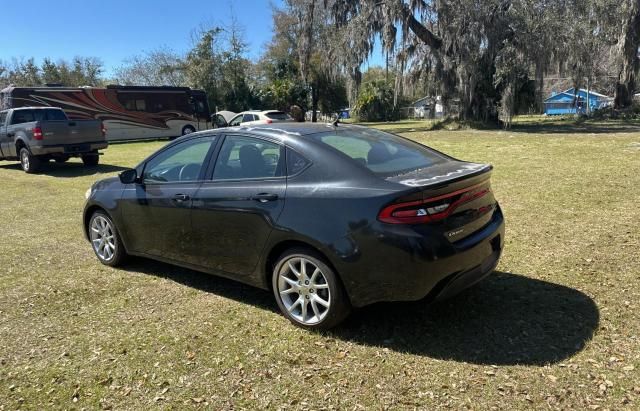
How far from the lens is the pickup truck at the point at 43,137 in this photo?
13312 mm

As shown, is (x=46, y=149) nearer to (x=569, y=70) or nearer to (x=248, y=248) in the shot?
(x=248, y=248)

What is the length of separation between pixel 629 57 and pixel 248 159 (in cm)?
2857

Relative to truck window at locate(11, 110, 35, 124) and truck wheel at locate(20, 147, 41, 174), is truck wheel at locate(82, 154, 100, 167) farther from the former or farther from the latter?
truck window at locate(11, 110, 35, 124)

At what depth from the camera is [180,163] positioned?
15.4 feet

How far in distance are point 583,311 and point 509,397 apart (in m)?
1.40

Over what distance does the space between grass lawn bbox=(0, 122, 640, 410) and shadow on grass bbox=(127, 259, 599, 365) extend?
0.01 m

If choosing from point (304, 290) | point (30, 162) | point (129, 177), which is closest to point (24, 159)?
point (30, 162)

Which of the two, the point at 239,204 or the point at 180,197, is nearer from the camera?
the point at 239,204

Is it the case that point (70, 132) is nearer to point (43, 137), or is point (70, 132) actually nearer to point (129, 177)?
point (43, 137)

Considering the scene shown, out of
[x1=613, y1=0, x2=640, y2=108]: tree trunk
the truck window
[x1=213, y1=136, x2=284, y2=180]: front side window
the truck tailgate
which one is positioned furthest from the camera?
[x1=613, y1=0, x2=640, y2=108]: tree trunk

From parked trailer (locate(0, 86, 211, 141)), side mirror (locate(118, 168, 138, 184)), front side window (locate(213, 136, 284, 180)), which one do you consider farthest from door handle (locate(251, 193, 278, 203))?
parked trailer (locate(0, 86, 211, 141))

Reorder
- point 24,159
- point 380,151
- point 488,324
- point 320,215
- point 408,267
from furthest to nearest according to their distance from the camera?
point 24,159 → point 380,151 → point 488,324 → point 320,215 → point 408,267

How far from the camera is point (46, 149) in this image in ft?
43.7

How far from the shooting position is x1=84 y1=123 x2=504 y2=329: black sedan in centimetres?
327
